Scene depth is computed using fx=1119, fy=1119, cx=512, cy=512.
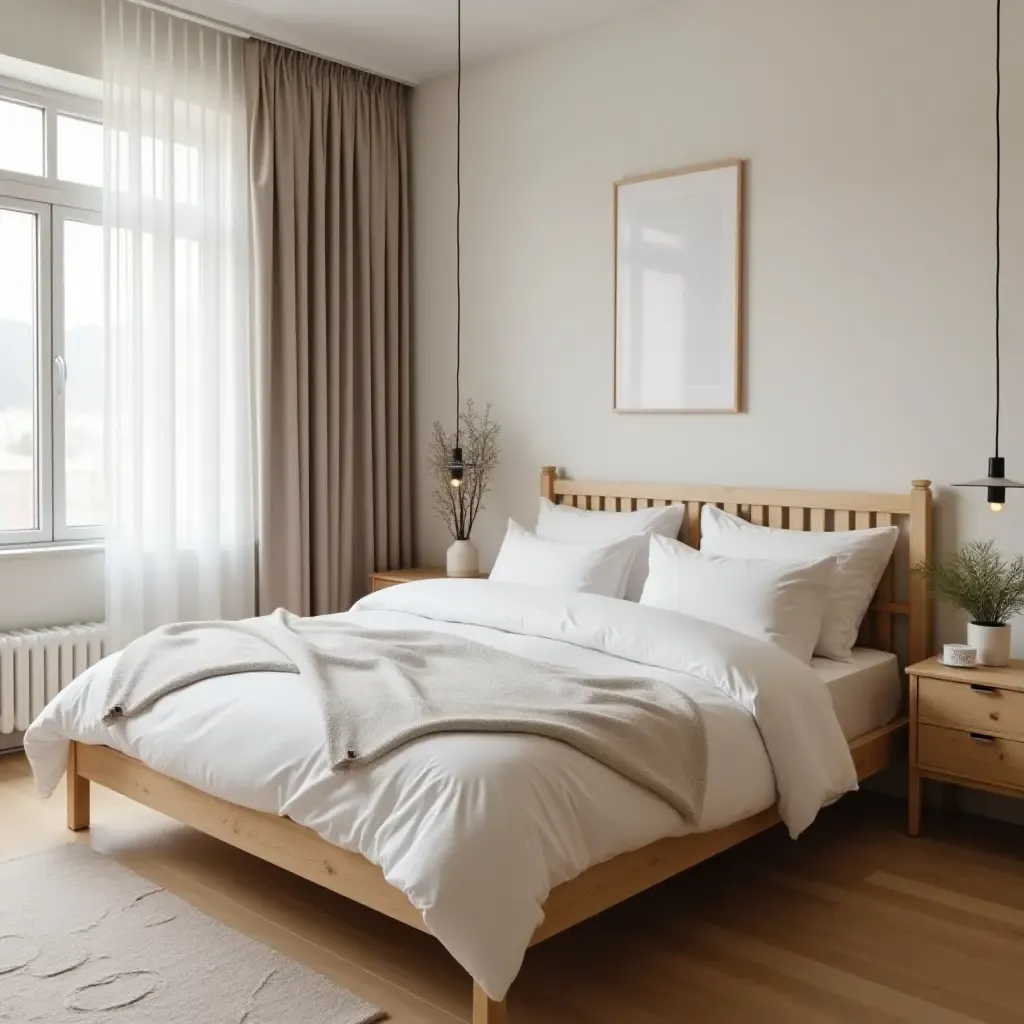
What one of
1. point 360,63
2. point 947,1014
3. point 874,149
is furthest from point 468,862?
point 360,63

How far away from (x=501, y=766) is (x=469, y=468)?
2.82m

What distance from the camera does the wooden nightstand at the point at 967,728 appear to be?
320 centimetres

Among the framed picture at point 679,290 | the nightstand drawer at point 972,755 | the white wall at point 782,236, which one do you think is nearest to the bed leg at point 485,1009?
the nightstand drawer at point 972,755

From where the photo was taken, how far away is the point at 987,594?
Answer: 3404mm

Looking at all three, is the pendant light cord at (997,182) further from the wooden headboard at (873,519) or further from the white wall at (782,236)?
the wooden headboard at (873,519)

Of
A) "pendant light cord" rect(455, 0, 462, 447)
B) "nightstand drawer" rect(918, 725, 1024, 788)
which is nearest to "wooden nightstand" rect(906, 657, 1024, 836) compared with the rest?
"nightstand drawer" rect(918, 725, 1024, 788)

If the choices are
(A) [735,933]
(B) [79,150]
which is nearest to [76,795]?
(A) [735,933]

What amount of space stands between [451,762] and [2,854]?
172 centimetres

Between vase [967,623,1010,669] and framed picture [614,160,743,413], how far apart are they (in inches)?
49.2

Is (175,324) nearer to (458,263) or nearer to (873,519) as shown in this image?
(458,263)

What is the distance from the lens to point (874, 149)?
378 centimetres

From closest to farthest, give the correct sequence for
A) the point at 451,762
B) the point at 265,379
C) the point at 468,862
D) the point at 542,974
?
the point at 468,862
the point at 451,762
the point at 542,974
the point at 265,379

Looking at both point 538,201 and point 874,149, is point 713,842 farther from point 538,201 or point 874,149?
point 538,201

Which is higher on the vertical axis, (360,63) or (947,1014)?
(360,63)
